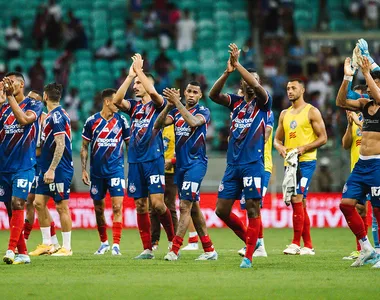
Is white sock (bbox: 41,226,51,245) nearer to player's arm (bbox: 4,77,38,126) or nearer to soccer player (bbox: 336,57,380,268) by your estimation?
player's arm (bbox: 4,77,38,126)

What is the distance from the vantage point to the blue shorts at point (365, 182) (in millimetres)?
12883

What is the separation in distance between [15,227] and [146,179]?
240cm

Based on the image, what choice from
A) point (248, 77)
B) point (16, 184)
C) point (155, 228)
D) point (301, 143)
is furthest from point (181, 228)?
point (301, 143)

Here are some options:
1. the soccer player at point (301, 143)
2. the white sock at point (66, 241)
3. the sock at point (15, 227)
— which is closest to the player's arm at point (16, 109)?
the sock at point (15, 227)

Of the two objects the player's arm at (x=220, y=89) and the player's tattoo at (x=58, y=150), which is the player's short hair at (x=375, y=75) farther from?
the player's tattoo at (x=58, y=150)

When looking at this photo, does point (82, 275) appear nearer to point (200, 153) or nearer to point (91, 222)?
point (200, 153)

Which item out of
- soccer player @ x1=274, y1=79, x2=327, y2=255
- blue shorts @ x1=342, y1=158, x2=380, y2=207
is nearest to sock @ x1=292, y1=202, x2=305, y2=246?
soccer player @ x1=274, y1=79, x2=327, y2=255

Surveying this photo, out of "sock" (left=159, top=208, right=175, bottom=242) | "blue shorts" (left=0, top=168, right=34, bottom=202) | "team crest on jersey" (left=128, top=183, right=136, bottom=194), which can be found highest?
"blue shorts" (left=0, top=168, right=34, bottom=202)

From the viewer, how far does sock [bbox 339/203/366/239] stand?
13008 millimetres

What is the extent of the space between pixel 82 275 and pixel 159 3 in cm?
2103

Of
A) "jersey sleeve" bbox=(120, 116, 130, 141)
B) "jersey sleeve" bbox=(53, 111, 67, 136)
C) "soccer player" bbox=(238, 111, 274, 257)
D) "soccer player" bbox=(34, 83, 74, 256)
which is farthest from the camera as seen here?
"jersey sleeve" bbox=(120, 116, 130, 141)

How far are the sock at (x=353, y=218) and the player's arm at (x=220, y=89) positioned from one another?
7.60 feet

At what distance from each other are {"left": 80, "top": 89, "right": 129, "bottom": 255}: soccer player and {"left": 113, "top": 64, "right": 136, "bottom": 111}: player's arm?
1368mm

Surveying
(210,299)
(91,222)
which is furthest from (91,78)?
(210,299)
